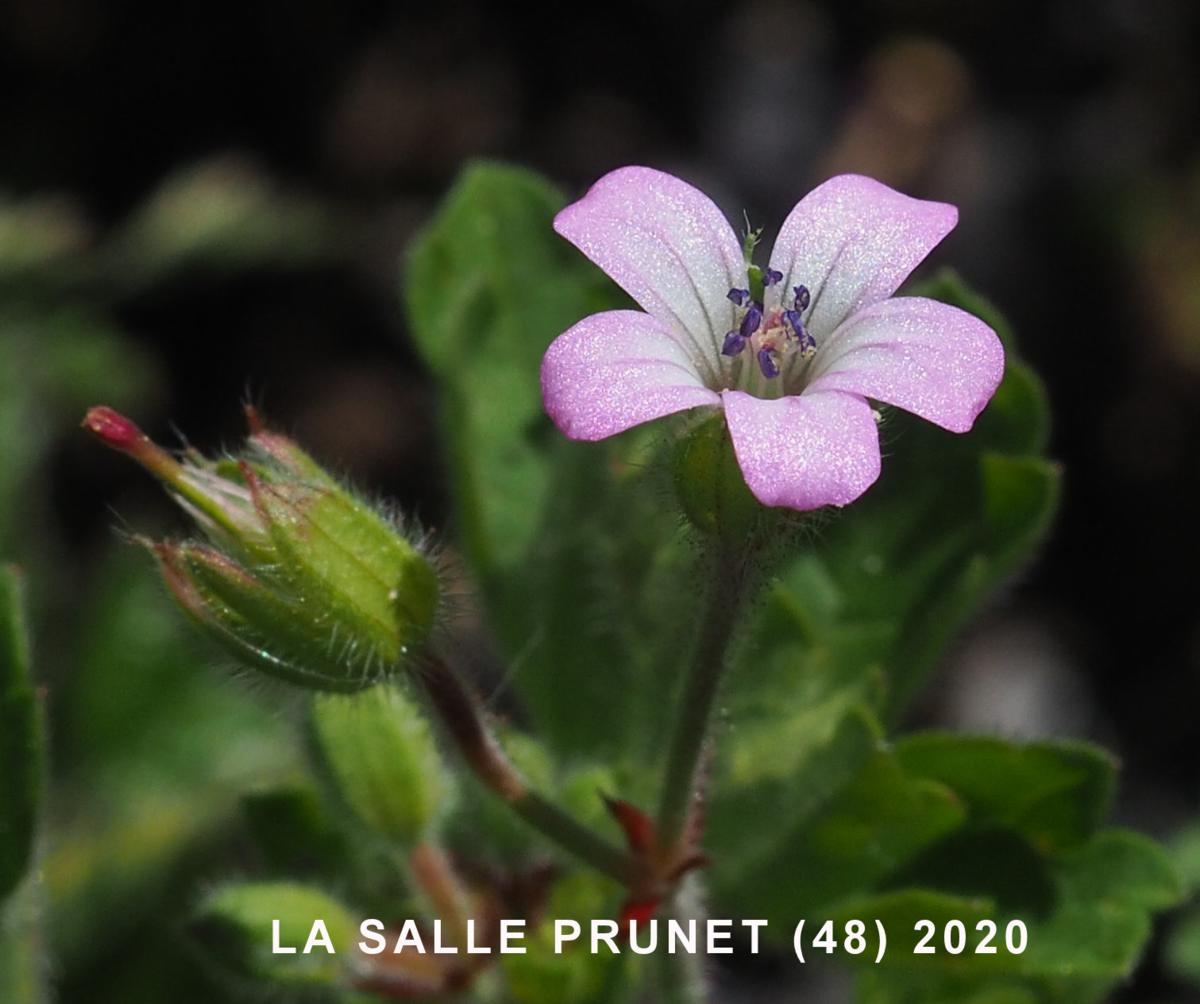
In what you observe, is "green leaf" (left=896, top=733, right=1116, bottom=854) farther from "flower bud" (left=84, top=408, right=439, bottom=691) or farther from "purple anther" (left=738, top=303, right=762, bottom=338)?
"flower bud" (left=84, top=408, right=439, bottom=691)

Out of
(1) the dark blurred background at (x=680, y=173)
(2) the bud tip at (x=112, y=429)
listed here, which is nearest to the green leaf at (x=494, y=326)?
(2) the bud tip at (x=112, y=429)

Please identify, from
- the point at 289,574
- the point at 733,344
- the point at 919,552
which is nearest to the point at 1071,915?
the point at 919,552

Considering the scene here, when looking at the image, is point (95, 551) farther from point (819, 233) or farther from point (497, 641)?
point (819, 233)

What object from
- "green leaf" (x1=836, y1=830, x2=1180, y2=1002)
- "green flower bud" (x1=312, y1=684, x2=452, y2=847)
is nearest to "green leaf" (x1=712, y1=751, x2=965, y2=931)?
"green leaf" (x1=836, y1=830, x2=1180, y2=1002)

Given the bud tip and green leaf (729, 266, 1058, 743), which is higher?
green leaf (729, 266, 1058, 743)

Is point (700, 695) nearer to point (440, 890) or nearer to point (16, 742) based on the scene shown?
point (440, 890)
